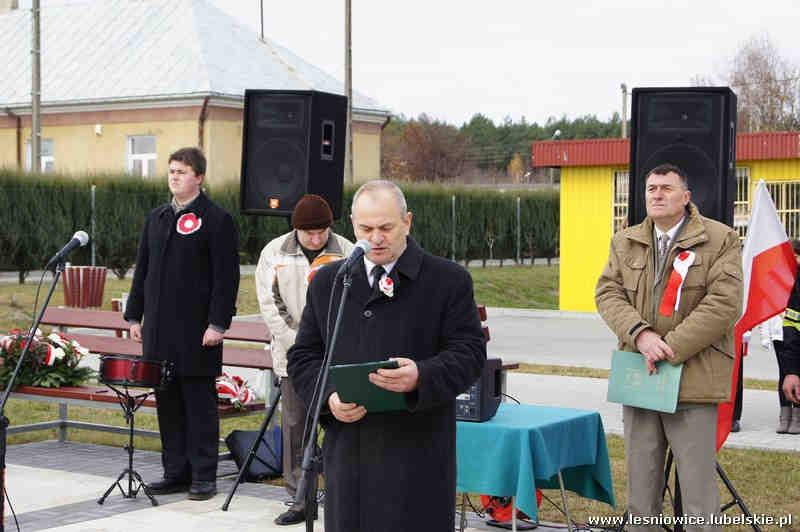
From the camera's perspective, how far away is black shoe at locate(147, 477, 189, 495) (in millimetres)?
8641

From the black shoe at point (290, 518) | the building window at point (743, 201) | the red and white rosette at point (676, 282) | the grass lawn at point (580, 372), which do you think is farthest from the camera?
the building window at point (743, 201)

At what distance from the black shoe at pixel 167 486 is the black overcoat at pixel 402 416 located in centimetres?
421

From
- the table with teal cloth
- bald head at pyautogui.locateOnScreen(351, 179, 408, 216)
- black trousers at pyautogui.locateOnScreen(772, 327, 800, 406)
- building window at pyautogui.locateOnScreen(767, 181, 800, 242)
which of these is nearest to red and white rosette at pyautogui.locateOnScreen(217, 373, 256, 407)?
the table with teal cloth

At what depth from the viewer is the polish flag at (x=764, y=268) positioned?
292 inches

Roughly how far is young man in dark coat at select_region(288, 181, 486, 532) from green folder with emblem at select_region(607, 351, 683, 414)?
1.99 meters

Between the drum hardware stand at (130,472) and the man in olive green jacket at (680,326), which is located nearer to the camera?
the man in olive green jacket at (680,326)

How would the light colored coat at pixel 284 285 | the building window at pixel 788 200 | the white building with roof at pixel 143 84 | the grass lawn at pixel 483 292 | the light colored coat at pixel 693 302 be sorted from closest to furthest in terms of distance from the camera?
the light colored coat at pixel 693 302
the light colored coat at pixel 284 285
the grass lawn at pixel 483 292
the building window at pixel 788 200
the white building with roof at pixel 143 84

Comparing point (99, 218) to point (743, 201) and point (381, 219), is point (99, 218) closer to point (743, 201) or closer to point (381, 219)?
point (743, 201)

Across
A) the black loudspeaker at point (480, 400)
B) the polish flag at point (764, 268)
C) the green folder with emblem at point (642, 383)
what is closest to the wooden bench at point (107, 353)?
the polish flag at point (764, 268)

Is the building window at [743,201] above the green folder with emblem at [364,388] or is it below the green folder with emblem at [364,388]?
above

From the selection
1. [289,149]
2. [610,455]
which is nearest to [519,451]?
[610,455]

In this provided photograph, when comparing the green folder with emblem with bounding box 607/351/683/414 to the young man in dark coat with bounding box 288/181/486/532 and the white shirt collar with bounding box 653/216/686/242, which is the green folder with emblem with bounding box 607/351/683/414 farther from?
the young man in dark coat with bounding box 288/181/486/532

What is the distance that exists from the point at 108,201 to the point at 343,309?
24697mm

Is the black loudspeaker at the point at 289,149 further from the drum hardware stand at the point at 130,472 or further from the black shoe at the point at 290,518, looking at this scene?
the black shoe at the point at 290,518
